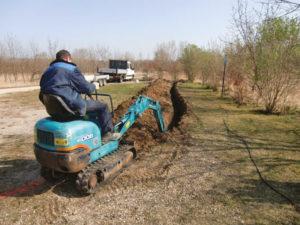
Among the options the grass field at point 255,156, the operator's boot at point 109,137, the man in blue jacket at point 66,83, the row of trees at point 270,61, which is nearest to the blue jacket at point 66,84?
the man in blue jacket at point 66,83

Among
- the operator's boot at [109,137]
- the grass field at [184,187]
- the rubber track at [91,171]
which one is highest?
the operator's boot at [109,137]

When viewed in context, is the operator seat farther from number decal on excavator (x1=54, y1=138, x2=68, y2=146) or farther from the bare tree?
the bare tree

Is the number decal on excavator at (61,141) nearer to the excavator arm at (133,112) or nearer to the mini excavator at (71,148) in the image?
the mini excavator at (71,148)

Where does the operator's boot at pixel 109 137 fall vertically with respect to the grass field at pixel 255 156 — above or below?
above

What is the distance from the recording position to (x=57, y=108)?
4.20 meters

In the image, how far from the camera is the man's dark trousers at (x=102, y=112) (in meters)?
4.78

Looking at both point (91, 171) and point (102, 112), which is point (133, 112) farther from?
point (91, 171)

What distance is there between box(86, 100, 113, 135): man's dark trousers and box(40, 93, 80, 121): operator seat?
1.38 feet

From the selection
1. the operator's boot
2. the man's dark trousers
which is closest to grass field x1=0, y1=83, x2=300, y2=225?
the operator's boot

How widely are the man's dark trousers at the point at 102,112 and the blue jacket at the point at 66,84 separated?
345 mm

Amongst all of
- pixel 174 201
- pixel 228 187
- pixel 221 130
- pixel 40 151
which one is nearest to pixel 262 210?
pixel 228 187

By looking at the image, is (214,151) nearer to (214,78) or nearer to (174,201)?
(174,201)

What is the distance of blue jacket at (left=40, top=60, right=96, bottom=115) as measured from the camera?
163 inches

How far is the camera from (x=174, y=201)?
434 cm
